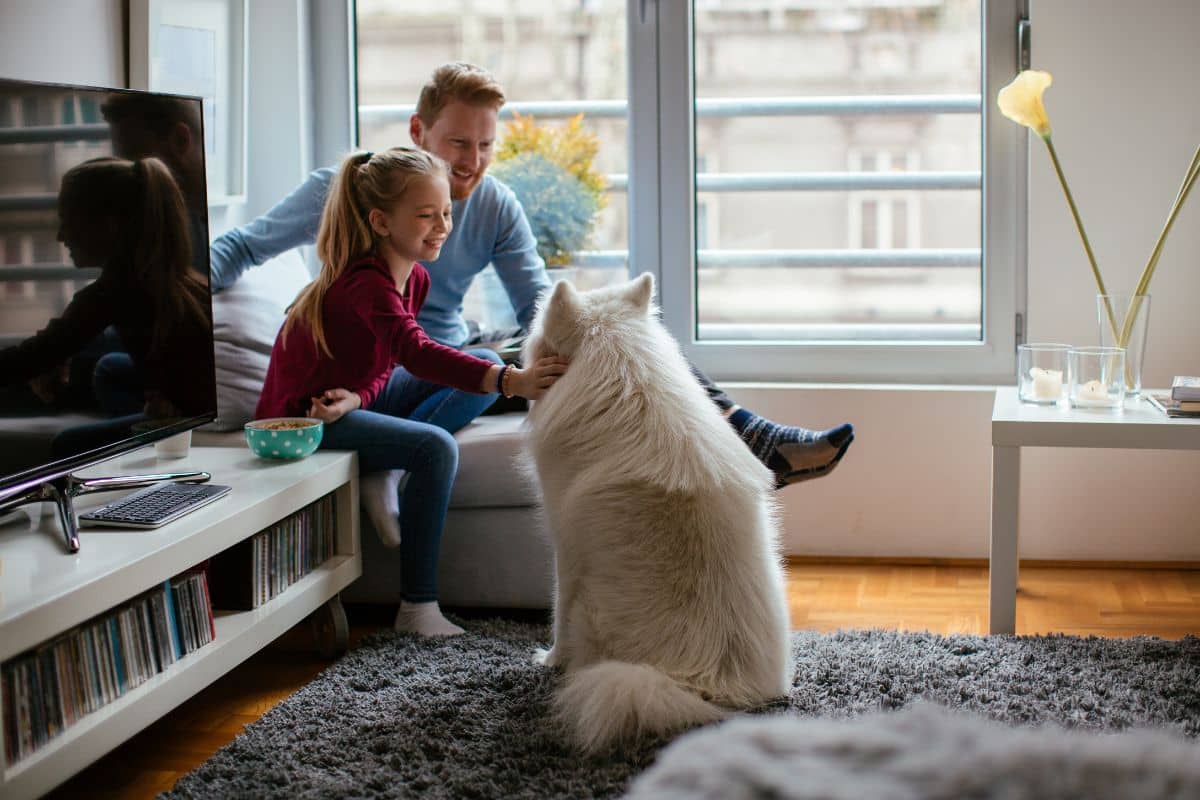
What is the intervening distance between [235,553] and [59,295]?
1.80ft

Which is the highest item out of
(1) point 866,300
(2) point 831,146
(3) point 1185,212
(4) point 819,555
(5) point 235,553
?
(2) point 831,146

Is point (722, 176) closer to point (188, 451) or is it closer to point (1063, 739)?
point (188, 451)

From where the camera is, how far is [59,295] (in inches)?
70.9

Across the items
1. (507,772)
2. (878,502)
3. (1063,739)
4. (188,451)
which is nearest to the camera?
(1063,739)

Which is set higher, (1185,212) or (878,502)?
(1185,212)

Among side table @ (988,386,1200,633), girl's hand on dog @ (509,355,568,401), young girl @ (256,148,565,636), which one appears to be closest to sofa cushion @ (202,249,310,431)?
young girl @ (256,148,565,636)

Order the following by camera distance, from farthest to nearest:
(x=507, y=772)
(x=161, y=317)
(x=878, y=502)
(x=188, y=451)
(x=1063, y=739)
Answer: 1. (x=878, y=502)
2. (x=188, y=451)
3. (x=161, y=317)
4. (x=507, y=772)
5. (x=1063, y=739)

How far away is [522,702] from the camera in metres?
2.08

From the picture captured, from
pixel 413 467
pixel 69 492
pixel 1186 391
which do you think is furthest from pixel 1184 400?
pixel 69 492

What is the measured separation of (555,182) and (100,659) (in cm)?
201

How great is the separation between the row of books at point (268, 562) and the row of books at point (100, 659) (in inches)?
5.0

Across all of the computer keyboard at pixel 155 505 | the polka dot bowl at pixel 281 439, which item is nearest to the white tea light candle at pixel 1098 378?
the polka dot bowl at pixel 281 439

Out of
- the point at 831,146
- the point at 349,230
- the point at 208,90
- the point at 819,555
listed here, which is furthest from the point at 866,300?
the point at 208,90

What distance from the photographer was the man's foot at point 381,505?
2.50 m
